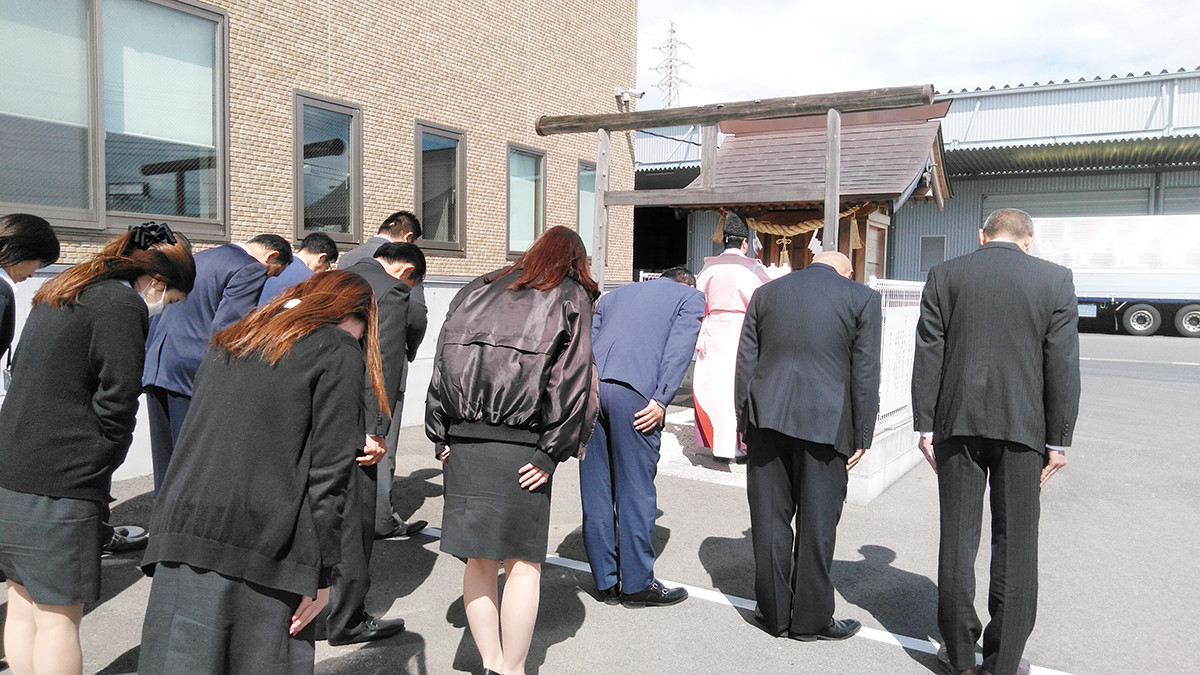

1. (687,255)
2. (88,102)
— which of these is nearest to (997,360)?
(88,102)

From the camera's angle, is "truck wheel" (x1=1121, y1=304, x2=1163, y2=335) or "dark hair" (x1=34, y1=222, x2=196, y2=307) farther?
"truck wheel" (x1=1121, y1=304, x2=1163, y2=335)

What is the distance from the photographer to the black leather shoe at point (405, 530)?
5.30 metres

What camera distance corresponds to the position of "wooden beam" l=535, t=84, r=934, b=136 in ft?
23.2

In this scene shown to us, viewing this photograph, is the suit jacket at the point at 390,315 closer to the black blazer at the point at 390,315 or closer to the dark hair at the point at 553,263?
the black blazer at the point at 390,315

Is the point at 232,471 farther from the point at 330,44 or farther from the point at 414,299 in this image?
Result: the point at 330,44

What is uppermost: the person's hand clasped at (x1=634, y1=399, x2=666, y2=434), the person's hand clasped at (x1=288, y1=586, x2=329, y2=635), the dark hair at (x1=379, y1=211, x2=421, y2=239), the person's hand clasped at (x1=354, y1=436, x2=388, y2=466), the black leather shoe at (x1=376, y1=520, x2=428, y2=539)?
the dark hair at (x1=379, y1=211, x2=421, y2=239)

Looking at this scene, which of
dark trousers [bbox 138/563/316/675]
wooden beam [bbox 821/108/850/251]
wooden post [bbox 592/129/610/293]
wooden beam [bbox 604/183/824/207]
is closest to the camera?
dark trousers [bbox 138/563/316/675]

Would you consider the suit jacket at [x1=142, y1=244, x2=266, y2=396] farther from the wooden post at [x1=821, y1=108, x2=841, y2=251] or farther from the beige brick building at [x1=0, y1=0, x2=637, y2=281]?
the wooden post at [x1=821, y1=108, x2=841, y2=251]

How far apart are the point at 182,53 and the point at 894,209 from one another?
29.0ft

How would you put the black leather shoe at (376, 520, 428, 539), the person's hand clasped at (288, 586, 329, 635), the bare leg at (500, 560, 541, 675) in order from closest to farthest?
the person's hand clasped at (288, 586, 329, 635)
the bare leg at (500, 560, 541, 675)
the black leather shoe at (376, 520, 428, 539)

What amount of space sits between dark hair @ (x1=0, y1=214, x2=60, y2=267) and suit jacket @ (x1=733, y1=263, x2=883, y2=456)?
316 centimetres

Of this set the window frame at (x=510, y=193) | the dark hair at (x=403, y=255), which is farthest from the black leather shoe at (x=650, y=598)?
the window frame at (x=510, y=193)

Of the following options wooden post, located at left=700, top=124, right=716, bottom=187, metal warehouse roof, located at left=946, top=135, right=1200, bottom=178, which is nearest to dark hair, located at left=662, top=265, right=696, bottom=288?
wooden post, located at left=700, top=124, right=716, bottom=187

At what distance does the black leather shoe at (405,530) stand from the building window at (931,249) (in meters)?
25.8
